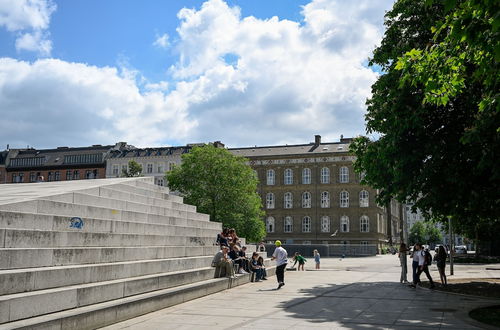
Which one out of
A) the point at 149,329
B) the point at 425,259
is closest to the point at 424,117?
the point at 425,259

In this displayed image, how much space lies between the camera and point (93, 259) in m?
11.4

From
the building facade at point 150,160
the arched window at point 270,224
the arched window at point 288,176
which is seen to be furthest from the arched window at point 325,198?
the building facade at point 150,160

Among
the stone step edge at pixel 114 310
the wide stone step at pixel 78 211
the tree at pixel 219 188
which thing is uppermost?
the tree at pixel 219 188

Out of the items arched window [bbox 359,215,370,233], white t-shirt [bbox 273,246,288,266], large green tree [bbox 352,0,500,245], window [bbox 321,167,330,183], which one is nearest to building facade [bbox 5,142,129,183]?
window [bbox 321,167,330,183]

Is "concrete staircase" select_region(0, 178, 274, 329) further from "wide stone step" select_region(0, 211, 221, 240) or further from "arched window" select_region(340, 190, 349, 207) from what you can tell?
"arched window" select_region(340, 190, 349, 207)

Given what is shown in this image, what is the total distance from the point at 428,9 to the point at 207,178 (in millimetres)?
41438

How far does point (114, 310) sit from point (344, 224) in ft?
234

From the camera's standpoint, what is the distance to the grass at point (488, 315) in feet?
36.0

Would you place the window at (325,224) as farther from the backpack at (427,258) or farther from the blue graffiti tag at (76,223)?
the blue graffiti tag at (76,223)

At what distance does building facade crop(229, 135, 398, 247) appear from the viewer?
7762cm

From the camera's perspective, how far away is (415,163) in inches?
689

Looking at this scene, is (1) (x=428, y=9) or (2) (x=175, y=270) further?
(1) (x=428, y=9)

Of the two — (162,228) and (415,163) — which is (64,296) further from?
(415,163)

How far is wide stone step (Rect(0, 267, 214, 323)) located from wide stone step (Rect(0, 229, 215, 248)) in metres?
1.24
